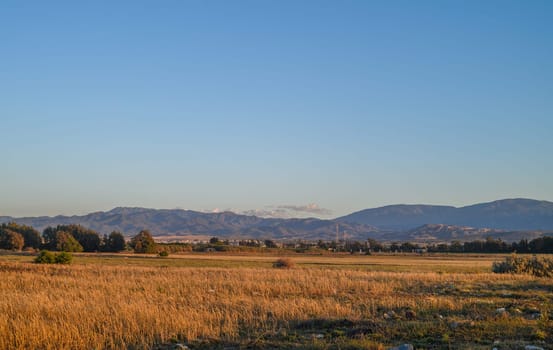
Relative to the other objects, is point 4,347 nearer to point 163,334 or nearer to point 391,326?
point 163,334

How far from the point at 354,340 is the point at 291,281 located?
1730 centimetres

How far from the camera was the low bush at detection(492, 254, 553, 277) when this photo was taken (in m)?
38.8

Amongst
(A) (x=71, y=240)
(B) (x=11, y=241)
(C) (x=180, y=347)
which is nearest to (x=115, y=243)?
(A) (x=71, y=240)

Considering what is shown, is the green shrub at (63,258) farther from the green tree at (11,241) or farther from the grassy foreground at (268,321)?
the green tree at (11,241)

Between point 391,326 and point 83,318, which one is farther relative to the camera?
point 83,318

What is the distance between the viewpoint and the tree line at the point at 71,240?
347 ft

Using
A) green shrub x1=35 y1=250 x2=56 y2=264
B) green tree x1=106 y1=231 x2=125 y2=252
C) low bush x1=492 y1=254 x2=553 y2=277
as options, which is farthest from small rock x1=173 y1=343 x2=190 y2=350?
green tree x1=106 y1=231 x2=125 y2=252

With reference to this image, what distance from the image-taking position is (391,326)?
1452cm

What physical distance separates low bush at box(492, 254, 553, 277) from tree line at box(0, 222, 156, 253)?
3079 inches

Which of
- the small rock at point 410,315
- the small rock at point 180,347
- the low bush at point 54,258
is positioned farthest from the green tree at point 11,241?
the small rock at point 180,347

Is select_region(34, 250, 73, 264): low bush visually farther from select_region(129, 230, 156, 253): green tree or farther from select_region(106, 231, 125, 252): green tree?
select_region(106, 231, 125, 252): green tree

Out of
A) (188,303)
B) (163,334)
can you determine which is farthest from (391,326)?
(188,303)

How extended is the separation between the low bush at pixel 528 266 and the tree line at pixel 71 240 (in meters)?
78.2

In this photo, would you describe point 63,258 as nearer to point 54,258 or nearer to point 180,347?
point 54,258
